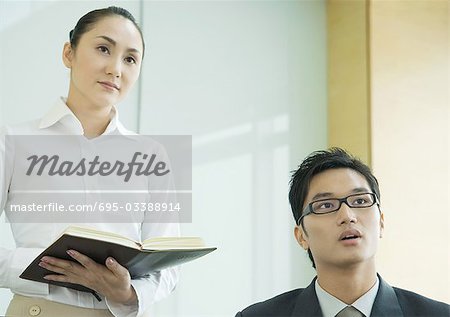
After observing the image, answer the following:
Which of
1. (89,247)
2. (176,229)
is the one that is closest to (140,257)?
(89,247)

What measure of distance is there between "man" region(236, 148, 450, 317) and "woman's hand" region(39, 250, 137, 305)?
1.13 feet

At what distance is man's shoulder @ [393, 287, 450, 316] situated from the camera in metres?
1.54

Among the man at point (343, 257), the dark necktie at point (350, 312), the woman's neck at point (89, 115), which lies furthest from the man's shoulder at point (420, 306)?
the woman's neck at point (89, 115)

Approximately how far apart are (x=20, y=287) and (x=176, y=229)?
0.42 m

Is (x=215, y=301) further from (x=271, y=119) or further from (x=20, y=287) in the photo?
(x=20, y=287)

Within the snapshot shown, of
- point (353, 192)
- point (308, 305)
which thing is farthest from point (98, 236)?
point (353, 192)

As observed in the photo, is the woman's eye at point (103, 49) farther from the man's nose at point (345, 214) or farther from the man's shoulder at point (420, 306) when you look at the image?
the man's shoulder at point (420, 306)

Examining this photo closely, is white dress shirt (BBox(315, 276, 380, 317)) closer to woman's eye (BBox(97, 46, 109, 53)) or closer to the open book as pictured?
the open book

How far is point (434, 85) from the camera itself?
3172 millimetres

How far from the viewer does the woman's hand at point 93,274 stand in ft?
4.83

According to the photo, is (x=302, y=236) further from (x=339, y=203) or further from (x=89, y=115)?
(x=89, y=115)

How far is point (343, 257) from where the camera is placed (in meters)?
1.62

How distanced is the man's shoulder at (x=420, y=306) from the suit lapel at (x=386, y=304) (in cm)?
2

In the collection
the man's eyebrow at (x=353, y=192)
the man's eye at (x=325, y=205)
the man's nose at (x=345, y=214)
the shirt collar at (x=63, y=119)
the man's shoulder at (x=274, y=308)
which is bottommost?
the man's shoulder at (x=274, y=308)
